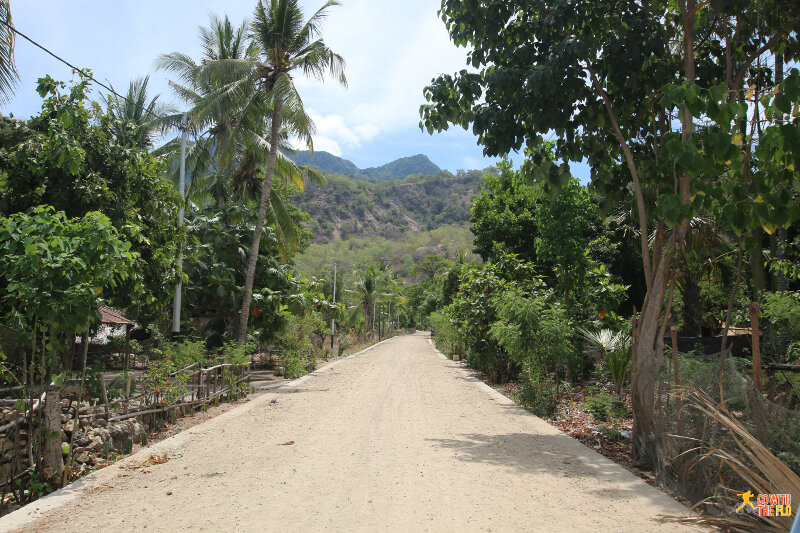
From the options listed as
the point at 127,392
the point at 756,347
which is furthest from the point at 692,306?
the point at 127,392

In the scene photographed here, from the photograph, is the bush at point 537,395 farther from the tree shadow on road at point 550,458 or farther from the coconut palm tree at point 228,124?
the coconut palm tree at point 228,124

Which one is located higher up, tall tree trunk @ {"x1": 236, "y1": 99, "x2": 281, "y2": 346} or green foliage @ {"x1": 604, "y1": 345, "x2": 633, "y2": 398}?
tall tree trunk @ {"x1": 236, "y1": 99, "x2": 281, "y2": 346}

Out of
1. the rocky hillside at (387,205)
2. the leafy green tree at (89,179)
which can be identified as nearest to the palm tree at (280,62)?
the leafy green tree at (89,179)

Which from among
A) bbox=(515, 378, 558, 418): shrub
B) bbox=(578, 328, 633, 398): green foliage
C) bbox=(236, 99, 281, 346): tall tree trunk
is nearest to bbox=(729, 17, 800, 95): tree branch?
bbox=(578, 328, 633, 398): green foliage

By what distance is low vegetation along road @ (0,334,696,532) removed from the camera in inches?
182

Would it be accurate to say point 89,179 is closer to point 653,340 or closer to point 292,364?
point 653,340

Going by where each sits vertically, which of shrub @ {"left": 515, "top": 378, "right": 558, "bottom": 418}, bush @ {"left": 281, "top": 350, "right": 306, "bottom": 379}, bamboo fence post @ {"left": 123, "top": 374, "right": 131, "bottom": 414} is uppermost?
bamboo fence post @ {"left": 123, "top": 374, "right": 131, "bottom": 414}

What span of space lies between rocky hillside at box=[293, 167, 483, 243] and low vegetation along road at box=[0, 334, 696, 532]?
358ft

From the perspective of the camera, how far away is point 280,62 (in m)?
16.5

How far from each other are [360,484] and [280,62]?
14173 mm

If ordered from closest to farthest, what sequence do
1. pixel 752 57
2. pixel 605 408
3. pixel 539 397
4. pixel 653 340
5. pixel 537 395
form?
pixel 653 340 < pixel 752 57 < pixel 605 408 < pixel 539 397 < pixel 537 395

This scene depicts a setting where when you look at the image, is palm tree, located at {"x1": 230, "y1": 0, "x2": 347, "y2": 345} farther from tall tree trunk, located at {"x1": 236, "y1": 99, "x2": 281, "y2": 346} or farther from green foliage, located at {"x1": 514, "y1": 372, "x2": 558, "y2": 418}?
green foliage, located at {"x1": 514, "y1": 372, "x2": 558, "y2": 418}

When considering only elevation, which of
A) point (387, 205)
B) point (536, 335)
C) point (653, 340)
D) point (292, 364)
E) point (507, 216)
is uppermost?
point (387, 205)

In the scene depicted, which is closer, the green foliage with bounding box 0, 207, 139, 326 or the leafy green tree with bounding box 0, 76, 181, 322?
the green foliage with bounding box 0, 207, 139, 326
